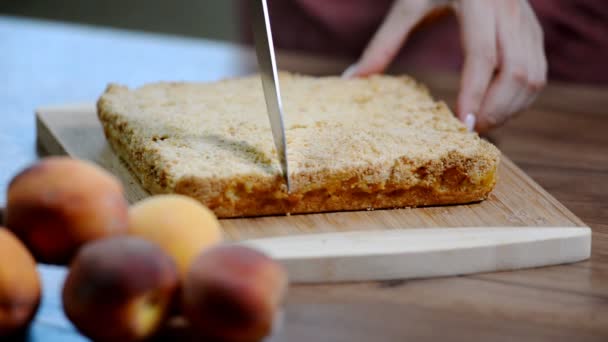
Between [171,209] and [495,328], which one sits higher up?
[171,209]

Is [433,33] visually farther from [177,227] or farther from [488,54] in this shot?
[177,227]

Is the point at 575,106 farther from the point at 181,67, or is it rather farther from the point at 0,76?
the point at 0,76

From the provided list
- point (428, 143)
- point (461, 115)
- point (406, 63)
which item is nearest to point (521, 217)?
point (428, 143)

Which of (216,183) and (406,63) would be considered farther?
(406,63)

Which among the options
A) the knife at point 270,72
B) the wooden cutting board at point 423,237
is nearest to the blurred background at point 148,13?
the wooden cutting board at point 423,237

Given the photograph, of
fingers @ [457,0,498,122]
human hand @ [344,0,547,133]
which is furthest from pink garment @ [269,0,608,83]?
fingers @ [457,0,498,122]

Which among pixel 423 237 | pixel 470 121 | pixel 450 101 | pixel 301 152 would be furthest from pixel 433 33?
pixel 423 237

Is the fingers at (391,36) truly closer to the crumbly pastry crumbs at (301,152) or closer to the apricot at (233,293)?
the crumbly pastry crumbs at (301,152)
